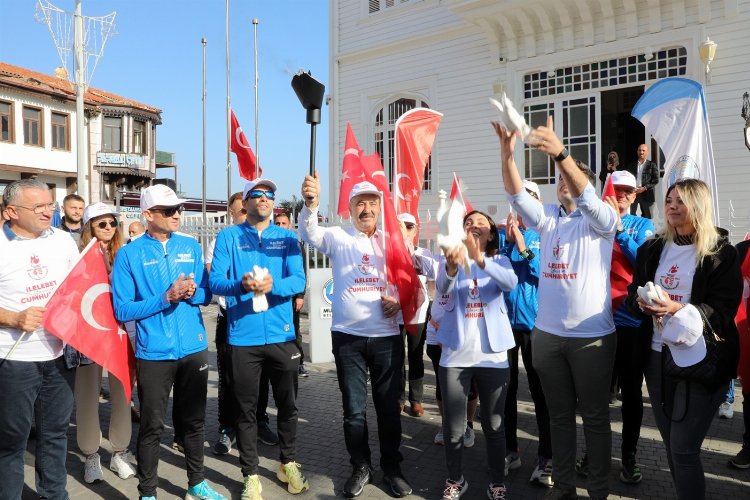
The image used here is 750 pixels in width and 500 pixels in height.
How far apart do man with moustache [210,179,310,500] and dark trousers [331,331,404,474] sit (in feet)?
1.34

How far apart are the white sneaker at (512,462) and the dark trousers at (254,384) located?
164cm

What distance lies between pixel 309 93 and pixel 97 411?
Answer: 312cm

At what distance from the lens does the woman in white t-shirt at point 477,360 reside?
12.1ft

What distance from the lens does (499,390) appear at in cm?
371

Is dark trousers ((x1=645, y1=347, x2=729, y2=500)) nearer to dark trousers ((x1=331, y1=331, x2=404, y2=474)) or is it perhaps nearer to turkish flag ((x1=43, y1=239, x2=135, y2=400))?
dark trousers ((x1=331, y1=331, x2=404, y2=474))

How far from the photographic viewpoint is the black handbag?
2.93 metres

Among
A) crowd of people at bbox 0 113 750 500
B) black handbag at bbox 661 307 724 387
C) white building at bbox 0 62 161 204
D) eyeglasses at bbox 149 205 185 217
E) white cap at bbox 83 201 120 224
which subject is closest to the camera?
black handbag at bbox 661 307 724 387

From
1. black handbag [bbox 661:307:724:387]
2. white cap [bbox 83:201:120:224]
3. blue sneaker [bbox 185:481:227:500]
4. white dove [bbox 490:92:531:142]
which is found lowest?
blue sneaker [bbox 185:481:227:500]

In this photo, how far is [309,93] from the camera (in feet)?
15.8

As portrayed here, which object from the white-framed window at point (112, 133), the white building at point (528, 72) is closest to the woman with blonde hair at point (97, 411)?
the white building at point (528, 72)

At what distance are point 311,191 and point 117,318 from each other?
1.55 m

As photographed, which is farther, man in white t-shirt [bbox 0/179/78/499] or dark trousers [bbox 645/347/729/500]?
man in white t-shirt [bbox 0/179/78/499]

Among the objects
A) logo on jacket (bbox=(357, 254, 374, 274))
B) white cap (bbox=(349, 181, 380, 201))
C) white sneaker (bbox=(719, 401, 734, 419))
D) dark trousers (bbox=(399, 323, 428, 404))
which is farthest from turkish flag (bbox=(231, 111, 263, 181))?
white sneaker (bbox=(719, 401, 734, 419))

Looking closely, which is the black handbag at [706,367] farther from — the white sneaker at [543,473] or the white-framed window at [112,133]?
the white-framed window at [112,133]
